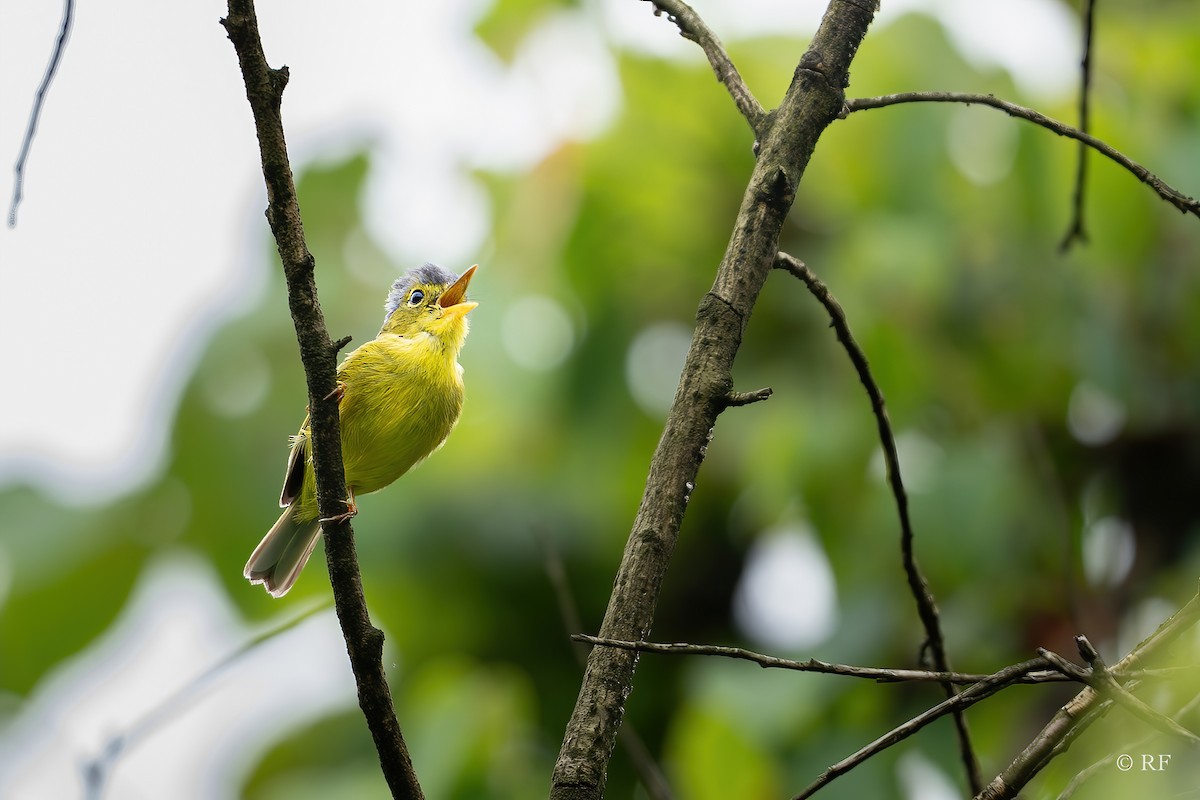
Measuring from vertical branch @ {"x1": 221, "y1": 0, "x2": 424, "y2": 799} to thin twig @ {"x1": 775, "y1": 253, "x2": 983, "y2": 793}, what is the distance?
734 mm

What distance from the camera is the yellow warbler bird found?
3432mm

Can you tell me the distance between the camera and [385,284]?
6621 millimetres

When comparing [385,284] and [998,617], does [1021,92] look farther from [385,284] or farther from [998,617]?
[385,284]

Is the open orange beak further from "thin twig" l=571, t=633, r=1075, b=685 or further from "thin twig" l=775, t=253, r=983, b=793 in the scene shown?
"thin twig" l=571, t=633, r=1075, b=685

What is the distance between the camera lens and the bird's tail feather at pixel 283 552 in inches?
147

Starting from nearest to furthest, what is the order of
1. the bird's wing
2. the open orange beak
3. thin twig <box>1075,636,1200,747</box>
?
thin twig <box>1075,636,1200,747</box> → the bird's wing → the open orange beak

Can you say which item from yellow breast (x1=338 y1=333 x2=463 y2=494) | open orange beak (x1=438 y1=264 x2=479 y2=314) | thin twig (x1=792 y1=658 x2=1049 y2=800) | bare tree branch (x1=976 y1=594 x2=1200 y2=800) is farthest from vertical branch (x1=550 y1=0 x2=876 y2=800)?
open orange beak (x1=438 y1=264 x2=479 y2=314)

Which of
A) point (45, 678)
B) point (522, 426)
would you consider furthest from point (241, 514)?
point (522, 426)

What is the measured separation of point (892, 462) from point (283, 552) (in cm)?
238

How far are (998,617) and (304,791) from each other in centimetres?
305

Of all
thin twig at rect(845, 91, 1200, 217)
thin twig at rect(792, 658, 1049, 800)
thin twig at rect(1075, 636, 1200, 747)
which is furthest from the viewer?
thin twig at rect(845, 91, 1200, 217)

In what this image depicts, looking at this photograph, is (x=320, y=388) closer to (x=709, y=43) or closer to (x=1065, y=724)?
(x=709, y=43)

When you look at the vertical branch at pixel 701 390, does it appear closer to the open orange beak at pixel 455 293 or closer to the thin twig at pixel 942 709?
the thin twig at pixel 942 709

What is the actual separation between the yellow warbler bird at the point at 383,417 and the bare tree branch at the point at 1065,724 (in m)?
2.26
